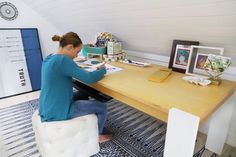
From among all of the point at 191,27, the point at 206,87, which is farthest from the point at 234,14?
the point at 206,87

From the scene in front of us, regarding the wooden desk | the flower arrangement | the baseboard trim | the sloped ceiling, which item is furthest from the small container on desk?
the flower arrangement

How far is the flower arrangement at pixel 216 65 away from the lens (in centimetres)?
126

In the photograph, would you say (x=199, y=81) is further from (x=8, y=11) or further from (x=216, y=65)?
(x=8, y=11)

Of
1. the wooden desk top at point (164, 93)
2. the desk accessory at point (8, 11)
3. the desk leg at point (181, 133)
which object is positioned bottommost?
the desk leg at point (181, 133)

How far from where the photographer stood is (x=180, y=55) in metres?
1.64

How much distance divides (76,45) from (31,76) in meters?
1.96

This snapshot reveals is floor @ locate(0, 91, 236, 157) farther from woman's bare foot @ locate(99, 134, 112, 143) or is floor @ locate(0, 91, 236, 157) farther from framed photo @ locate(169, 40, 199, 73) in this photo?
woman's bare foot @ locate(99, 134, 112, 143)

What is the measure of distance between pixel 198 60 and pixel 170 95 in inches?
23.5

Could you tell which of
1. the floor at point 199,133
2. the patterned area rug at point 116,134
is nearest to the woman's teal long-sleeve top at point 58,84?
the patterned area rug at point 116,134

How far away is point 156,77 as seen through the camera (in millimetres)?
1420

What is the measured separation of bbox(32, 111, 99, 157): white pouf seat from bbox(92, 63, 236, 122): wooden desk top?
1.12 feet

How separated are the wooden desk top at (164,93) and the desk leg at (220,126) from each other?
0.73ft

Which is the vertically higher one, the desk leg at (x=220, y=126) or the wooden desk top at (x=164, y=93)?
the wooden desk top at (x=164, y=93)

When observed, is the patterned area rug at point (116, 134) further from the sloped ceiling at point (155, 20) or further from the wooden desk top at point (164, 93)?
the sloped ceiling at point (155, 20)
